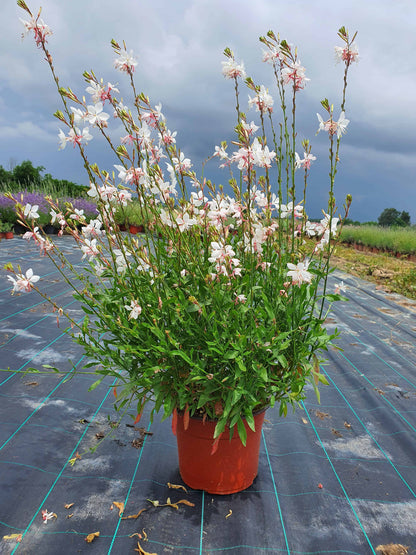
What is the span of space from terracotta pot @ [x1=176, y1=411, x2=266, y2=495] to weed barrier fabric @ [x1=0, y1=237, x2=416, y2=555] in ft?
0.26

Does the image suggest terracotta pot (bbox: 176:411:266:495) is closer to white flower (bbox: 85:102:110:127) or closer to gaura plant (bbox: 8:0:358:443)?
gaura plant (bbox: 8:0:358:443)

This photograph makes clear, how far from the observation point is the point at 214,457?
2.19 metres

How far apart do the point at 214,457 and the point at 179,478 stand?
1.21ft

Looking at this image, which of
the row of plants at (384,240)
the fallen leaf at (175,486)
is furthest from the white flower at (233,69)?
the row of plants at (384,240)

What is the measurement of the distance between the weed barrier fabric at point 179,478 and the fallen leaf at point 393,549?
0.03 meters

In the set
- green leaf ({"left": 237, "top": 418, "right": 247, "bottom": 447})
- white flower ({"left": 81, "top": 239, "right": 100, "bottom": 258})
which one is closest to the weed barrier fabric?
green leaf ({"left": 237, "top": 418, "right": 247, "bottom": 447})

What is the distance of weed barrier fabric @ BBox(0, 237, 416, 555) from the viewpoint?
202 cm

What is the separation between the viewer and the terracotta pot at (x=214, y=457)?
217 centimetres

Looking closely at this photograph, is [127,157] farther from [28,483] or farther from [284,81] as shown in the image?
[28,483]

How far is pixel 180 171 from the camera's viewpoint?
1852mm

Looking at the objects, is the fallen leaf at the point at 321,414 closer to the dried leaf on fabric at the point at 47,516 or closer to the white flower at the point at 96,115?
the dried leaf on fabric at the point at 47,516

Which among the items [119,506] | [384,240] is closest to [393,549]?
[119,506]

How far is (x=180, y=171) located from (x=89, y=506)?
5.78ft

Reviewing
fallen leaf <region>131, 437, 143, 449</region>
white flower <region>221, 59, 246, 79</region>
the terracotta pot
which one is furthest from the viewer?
fallen leaf <region>131, 437, 143, 449</region>
